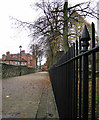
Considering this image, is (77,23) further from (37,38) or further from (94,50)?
(94,50)

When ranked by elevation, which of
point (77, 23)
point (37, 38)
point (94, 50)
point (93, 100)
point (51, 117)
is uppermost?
point (77, 23)

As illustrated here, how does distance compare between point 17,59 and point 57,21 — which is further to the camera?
point 17,59

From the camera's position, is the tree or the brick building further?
the brick building

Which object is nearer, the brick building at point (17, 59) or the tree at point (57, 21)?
the tree at point (57, 21)

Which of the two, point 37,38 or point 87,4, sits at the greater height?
point 87,4

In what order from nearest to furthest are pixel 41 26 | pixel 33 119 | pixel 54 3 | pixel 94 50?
pixel 94 50
pixel 33 119
pixel 54 3
pixel 41 26

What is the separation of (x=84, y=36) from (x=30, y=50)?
13132 mm

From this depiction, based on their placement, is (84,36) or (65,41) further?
(65,41)

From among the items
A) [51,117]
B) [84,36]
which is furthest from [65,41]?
[84,36]

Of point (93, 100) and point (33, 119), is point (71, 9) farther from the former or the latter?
point (93, 100)

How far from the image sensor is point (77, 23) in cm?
1009

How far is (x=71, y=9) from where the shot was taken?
34.1ft

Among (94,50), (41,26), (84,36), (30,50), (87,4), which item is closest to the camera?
(94,50)

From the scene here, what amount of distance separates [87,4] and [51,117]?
952 cm
